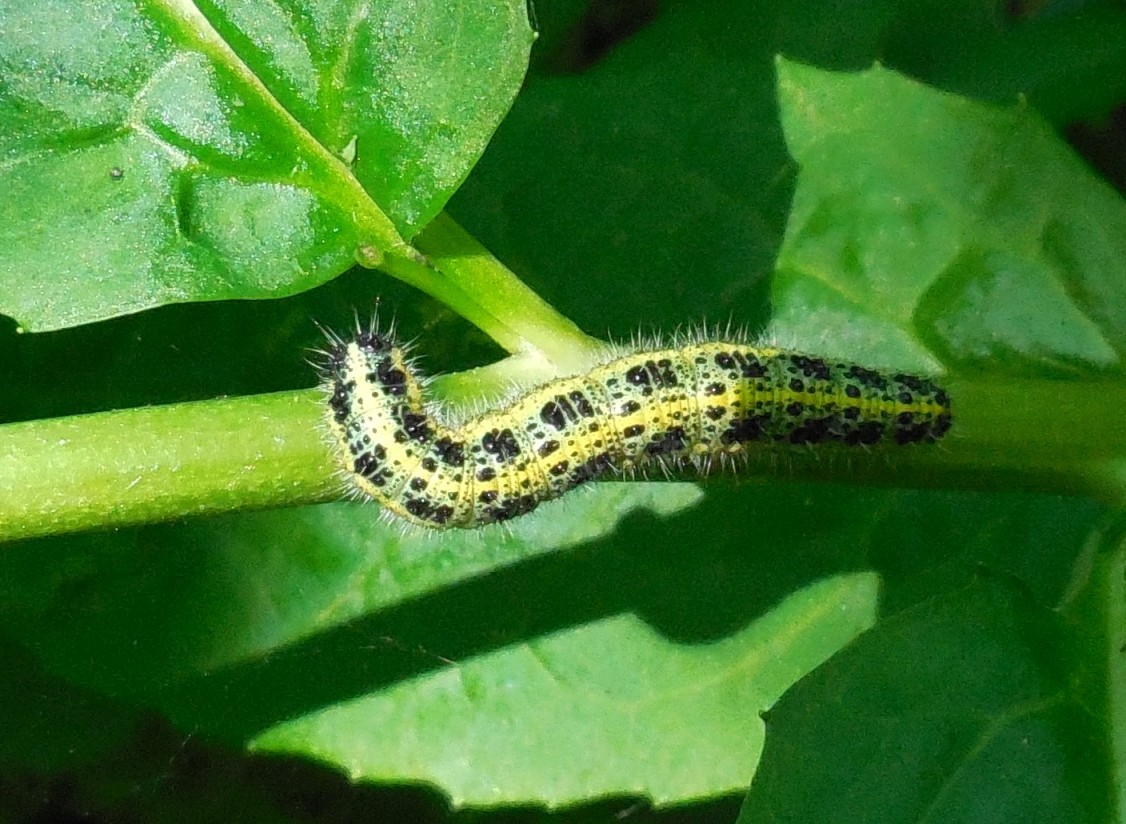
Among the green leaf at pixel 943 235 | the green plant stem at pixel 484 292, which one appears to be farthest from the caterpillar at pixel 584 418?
the green plant stem at pixel 484 292

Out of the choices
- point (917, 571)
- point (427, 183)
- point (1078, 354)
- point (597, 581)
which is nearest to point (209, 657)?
point (597, 581)

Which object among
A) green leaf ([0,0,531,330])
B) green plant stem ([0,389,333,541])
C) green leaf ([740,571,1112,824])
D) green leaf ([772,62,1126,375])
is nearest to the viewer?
green plant stem ([0,389,333,541])

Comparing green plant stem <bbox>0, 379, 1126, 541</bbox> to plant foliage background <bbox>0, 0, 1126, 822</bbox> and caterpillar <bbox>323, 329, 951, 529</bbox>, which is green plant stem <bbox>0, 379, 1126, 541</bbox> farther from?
plant foliage background <bbox>0, 0, 1126, 822</bbox>

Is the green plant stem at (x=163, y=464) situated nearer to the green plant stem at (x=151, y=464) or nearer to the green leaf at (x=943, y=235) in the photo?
the green plant stem at (x=151, y=464)

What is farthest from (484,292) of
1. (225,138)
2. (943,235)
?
(943,235)

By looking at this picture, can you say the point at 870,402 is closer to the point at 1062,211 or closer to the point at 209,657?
the point at 1062,211

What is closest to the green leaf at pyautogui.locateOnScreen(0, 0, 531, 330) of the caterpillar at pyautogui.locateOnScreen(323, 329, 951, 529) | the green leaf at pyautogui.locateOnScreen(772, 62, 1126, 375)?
the caterpillar at pyautogui.locateOnScreen(323, 329, 951, 529)

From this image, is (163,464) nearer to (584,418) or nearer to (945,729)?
(584,418)
